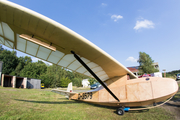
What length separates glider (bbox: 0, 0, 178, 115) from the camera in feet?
10.4

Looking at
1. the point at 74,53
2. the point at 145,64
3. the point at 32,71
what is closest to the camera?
the point at 74,53

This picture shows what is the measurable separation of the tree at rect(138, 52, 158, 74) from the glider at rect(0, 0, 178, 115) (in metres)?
26.4

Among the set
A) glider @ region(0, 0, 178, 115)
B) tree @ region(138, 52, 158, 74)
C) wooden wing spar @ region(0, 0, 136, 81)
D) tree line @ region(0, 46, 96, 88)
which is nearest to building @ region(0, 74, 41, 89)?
tree line @ region(0, 46, 96, 88)

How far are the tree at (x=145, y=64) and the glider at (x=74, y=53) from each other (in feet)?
86.7

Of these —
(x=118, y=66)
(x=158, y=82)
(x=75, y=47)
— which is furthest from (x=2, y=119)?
(x=158, y=82)

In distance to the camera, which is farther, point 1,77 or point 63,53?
point 1,77

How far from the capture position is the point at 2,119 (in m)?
3.58

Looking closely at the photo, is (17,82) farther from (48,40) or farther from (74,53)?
(74,53)

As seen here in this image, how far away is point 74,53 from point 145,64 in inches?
1196

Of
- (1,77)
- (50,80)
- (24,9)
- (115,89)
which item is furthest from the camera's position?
(50,80)

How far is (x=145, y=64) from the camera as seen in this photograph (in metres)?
29.6

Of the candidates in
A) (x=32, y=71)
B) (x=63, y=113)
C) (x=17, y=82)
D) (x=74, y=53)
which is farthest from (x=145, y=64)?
(x=32, y=71)

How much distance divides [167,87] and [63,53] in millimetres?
4962

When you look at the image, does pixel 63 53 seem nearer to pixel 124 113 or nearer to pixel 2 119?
pixel 2 119
